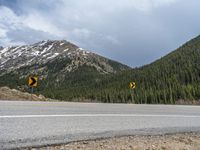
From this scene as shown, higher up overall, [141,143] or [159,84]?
[159,84]

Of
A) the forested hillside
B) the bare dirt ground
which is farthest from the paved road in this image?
the forested hillside

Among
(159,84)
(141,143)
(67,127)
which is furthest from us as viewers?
(159,84)

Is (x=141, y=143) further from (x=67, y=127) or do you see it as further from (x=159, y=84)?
(x=159, y=84)

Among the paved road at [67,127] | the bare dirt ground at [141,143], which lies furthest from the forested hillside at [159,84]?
the bare dirt ground at [141,143]

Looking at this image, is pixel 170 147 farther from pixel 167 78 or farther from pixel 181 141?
pixel 167 78

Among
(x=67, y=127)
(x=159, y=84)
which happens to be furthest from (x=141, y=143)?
(x=159, y=84)

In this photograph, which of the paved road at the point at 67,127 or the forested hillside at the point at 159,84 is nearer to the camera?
the paved road at the point at 67,127

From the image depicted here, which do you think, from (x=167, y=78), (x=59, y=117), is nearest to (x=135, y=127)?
(x=59, y=117)

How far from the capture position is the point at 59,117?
801cm

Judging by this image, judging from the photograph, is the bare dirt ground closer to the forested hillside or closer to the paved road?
the paved road

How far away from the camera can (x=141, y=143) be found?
22.0 feet

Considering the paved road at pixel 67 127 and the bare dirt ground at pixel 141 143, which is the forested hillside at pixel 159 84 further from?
the bare dirt ground at pixel 141 143

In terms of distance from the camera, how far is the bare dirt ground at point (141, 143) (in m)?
5.99

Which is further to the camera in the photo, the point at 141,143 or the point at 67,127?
the point at 67,127
